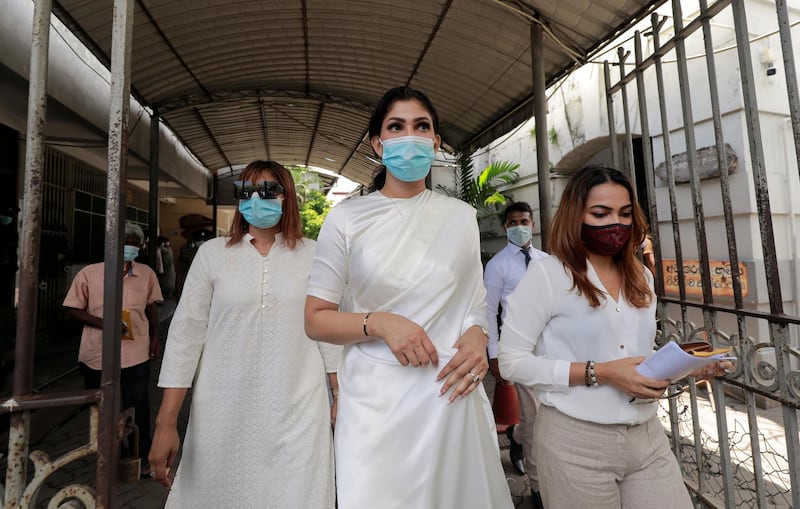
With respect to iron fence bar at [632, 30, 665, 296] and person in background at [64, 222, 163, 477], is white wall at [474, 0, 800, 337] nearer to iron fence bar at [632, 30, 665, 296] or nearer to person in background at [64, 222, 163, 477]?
iron fence bar at [632, 30, 665, 296]

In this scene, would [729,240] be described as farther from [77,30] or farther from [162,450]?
[77,30]

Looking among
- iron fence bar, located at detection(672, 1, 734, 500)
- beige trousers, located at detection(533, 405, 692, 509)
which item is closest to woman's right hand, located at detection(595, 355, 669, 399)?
beige trousers, located at detection(533, 405, 692, 509)

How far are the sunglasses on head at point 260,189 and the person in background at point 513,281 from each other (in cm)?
181

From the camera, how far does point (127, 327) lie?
130 inches

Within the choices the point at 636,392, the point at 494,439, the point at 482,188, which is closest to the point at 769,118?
the point at 482,188

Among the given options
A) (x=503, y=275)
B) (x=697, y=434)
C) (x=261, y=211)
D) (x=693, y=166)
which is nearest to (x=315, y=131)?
(x=503, y=275)

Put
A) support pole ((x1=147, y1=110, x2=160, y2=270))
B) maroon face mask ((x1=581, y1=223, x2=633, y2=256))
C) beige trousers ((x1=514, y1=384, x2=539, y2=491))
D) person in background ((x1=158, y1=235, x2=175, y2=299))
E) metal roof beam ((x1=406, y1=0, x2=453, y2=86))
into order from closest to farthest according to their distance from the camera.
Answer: maroon face mask ((x1=581, y1=223, x2=633, y2=256)) → beige trousers ((x1=514, y1=384, x2=539, y2=491)) → metal roof beam ((x1=406, y1=0, x2=453, y2=86)) → support pole ((x1=147, y1=110, x2=160, y2=270)) → person in background ((x1=158, y1=235, x2=175, y2=299))

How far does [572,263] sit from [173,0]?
13.3 feet

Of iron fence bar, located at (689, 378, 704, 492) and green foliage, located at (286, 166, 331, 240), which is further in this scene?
green foliage, located at (286, 166, 331, 240)

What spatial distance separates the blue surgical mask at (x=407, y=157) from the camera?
4.61 ft

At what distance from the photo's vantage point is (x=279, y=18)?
4.35m

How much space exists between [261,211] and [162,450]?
996 millimetres

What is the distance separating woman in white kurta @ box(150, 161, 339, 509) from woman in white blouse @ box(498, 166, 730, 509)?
31.9 inches

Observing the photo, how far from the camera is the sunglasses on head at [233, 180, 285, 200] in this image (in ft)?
6.33
